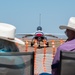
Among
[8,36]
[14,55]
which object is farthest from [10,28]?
[14,55]

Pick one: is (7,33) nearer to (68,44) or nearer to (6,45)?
(6,45)

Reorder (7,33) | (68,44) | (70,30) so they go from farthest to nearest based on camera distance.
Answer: (70,30), (68,44), (7,33)

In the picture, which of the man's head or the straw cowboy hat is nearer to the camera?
the straw cowboy hat

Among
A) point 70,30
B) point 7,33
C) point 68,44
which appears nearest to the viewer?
point 7,33

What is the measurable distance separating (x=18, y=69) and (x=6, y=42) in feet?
1.59

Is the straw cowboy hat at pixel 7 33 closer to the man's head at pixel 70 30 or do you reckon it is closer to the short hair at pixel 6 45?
the short hair at pixel 6 45

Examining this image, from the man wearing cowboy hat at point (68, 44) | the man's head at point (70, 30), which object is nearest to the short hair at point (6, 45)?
the man wearing cowboy hat at point (68, 44)

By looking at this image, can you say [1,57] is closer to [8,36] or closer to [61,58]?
[8,36]

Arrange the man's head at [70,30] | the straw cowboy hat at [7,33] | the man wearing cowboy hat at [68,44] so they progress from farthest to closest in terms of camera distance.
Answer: the man's head at [70,30] < the man wearing cowboy hat at [68,44] < the straw cowboy hat at [7,33]

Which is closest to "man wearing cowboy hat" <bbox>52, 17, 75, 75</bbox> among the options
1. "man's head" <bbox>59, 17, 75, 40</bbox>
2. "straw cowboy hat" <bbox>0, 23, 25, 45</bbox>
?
"man's head" <bbox>59, 17, 75, 40</bbox>

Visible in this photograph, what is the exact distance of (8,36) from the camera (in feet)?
13.9

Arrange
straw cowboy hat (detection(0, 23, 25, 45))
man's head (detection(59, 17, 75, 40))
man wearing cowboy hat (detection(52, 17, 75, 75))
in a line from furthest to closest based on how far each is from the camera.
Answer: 1. man's head (detection(59, 17, 75, 40))
2. man wearing cowboy hat (detection(52, 17, 75, 75))
3. straw cowboy hat (detection(0, 23, 25, 45))

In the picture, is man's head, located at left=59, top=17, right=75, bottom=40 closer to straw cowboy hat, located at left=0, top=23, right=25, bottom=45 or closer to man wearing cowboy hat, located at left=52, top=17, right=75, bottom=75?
man wearing cowboy hat, located at left=52, top=17, right=75, bottom=75

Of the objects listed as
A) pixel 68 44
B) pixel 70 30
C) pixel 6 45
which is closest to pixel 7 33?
pixel 6 45
